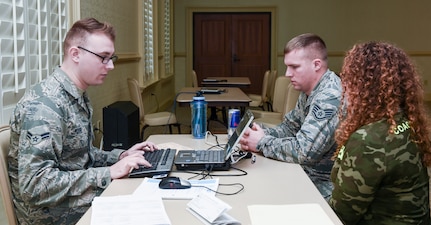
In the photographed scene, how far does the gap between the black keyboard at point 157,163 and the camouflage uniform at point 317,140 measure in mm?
412

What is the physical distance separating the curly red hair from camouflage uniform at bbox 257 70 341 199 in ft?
1.41

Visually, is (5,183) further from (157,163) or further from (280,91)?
(280,91)

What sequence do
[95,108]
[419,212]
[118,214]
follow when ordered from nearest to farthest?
1. [118,214]
2. [419,212]
3. [95,108]

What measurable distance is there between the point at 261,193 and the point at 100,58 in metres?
0.86

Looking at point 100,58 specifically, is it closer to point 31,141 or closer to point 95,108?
point 31,141

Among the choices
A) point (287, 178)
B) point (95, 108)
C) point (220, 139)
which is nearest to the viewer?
point (287, 178)

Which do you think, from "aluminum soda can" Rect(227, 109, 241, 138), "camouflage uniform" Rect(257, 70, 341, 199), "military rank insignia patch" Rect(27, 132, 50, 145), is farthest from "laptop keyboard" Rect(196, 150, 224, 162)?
"military rank insignia patch" Rect(27, 132, 50, 145)

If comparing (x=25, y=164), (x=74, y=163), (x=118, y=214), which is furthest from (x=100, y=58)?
(x=118, y=214)

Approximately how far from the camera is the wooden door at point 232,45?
1008cm

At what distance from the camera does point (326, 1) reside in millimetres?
9750

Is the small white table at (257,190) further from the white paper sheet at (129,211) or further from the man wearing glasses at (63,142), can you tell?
the man wearing glasses at (63,142)

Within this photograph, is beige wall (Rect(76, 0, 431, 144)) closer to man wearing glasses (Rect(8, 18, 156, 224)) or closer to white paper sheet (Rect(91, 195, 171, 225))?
man wearing glasses (Rect(8, 18, 156, 224))

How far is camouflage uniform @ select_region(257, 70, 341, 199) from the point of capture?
193cm

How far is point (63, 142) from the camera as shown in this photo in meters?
1.74
